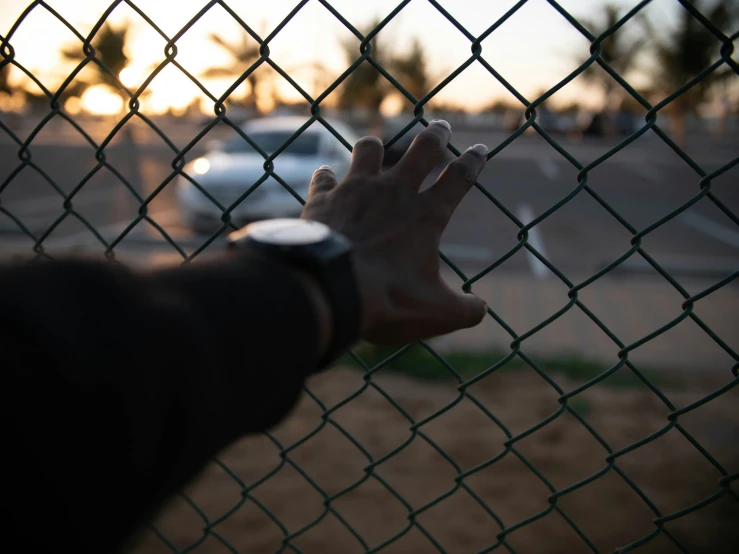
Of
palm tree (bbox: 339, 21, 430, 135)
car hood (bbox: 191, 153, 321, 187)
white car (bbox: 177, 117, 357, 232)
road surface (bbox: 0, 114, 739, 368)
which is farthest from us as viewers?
palm tree (bbox: 339, 21, 430, 135)

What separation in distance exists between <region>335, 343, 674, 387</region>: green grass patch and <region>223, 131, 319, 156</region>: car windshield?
506 cm

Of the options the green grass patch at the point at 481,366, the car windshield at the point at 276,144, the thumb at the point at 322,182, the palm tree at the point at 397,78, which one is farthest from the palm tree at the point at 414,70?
the thumb at the point at 322,182

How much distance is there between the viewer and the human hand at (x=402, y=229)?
0.91 meters

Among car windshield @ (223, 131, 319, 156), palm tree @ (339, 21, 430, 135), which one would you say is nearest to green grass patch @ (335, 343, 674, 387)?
car windshield @ (223, 131, 319, 156)

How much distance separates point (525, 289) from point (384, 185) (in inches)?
214

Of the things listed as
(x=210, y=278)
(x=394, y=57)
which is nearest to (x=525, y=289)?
(x=210, y=278)

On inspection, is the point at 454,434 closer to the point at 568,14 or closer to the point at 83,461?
the point at 568,14

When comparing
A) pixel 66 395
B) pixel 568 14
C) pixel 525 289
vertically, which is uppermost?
pixel 568 14

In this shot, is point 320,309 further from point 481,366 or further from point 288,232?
point 481,366

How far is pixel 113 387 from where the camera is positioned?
53 cm

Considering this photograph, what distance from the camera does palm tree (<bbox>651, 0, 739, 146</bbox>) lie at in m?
19.8

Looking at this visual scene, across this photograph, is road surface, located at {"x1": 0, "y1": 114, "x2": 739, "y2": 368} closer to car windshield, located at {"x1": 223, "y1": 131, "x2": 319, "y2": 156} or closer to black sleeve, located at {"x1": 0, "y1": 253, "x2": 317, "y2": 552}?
black sleeve, located at {"x1": 0, "y1": 253, "x2": 317, "y2": 552}

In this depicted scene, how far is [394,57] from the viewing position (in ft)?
82.3

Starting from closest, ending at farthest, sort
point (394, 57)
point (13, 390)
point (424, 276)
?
point (13, 390), point (424, 276), point (394, 57)
